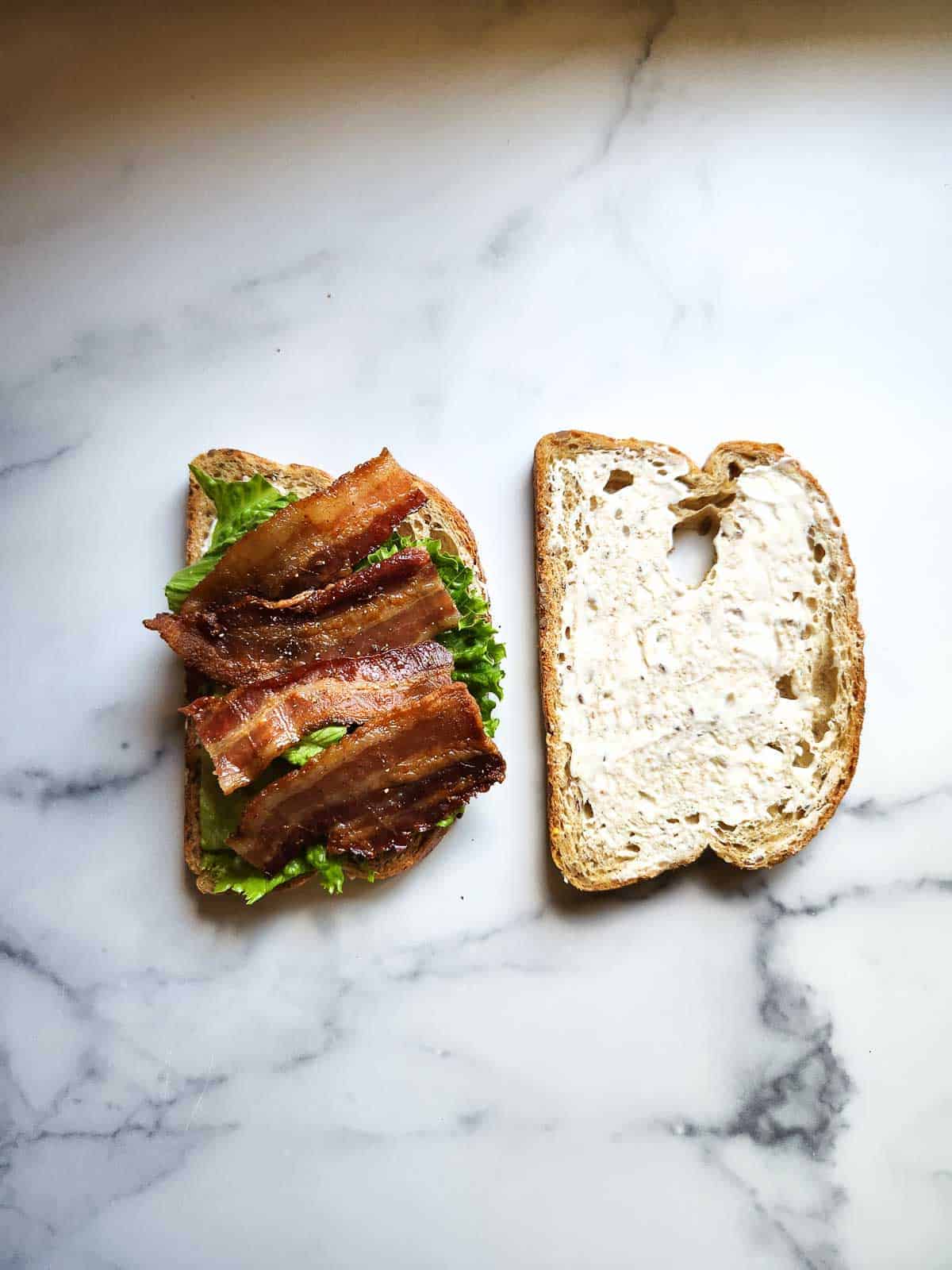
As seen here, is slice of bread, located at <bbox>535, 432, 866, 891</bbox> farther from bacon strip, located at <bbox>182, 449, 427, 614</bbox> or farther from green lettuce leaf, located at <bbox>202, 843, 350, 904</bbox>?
green lettuce leaf, located at <bbox>202, 843, 350, 904</bbox>

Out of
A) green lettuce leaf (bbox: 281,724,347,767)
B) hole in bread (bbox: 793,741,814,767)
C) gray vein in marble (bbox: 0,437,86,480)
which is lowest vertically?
hole in bread (bbox: 793,741,814,767)

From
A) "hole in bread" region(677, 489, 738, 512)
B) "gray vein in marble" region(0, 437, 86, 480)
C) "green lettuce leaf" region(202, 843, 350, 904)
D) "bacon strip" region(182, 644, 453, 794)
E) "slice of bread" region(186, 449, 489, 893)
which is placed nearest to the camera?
"bacon strip" region(182, 644, 453, 794)

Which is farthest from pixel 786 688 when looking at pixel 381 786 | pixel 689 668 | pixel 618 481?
pixel 381 786

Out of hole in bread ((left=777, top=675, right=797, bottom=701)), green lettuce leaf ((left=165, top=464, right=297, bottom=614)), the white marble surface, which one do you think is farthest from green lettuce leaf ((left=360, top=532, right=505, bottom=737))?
hole in bread ((left=777, top=675, right=797, bottom=701))

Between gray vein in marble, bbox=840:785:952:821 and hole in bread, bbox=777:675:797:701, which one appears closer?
hole in bread, bbox=777:675:797:701

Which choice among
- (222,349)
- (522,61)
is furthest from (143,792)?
(522,61)

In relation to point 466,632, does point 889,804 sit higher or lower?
lower

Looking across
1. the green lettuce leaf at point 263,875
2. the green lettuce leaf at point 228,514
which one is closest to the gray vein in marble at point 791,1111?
the green lettuce leaf at point 263,875

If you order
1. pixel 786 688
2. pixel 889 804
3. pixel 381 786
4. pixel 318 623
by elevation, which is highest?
pixel 318 623

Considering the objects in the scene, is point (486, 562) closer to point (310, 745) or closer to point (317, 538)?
point (317, 538)
